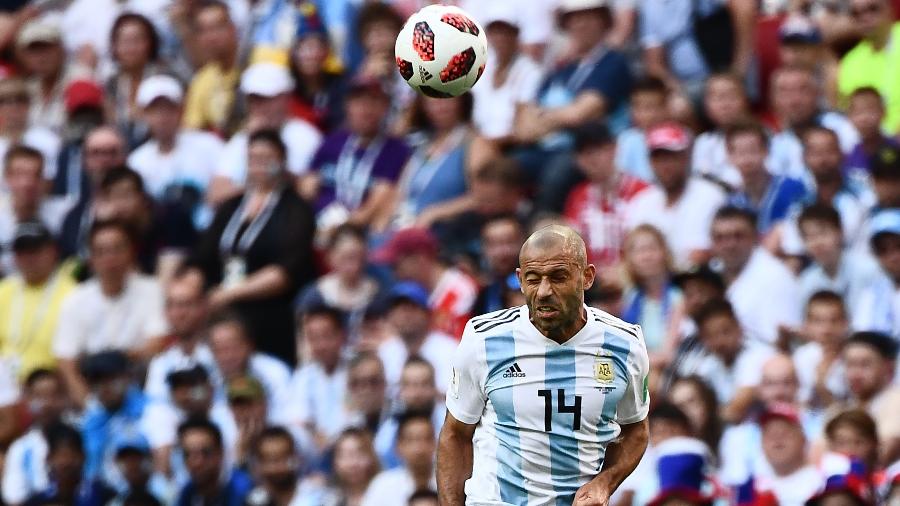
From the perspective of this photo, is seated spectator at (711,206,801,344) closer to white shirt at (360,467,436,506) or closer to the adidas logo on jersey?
white shirt at (360,467,436,506)

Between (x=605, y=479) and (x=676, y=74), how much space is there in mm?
7428

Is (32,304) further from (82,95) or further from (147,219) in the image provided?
(82,95)

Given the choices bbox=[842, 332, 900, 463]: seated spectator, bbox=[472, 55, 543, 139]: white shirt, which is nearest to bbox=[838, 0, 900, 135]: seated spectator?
bbox=[472, 55, 543, 139]: white shirt

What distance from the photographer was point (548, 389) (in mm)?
8438

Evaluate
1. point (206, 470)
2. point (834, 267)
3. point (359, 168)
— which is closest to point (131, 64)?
point (359, 168)

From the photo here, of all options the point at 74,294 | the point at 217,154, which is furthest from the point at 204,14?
the point at 74,294

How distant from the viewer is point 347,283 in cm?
1432

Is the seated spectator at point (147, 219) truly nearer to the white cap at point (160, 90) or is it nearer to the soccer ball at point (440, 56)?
the white cap at point (160, 90)

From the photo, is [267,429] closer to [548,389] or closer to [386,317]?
[386,317]

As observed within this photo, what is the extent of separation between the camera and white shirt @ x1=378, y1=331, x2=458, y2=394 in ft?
44.0

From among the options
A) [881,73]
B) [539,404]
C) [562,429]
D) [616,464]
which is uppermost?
[881,73]

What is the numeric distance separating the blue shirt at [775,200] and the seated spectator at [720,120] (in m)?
0.37

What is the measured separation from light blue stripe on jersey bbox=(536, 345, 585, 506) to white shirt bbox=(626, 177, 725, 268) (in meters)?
5.21

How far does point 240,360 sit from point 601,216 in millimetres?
2755
